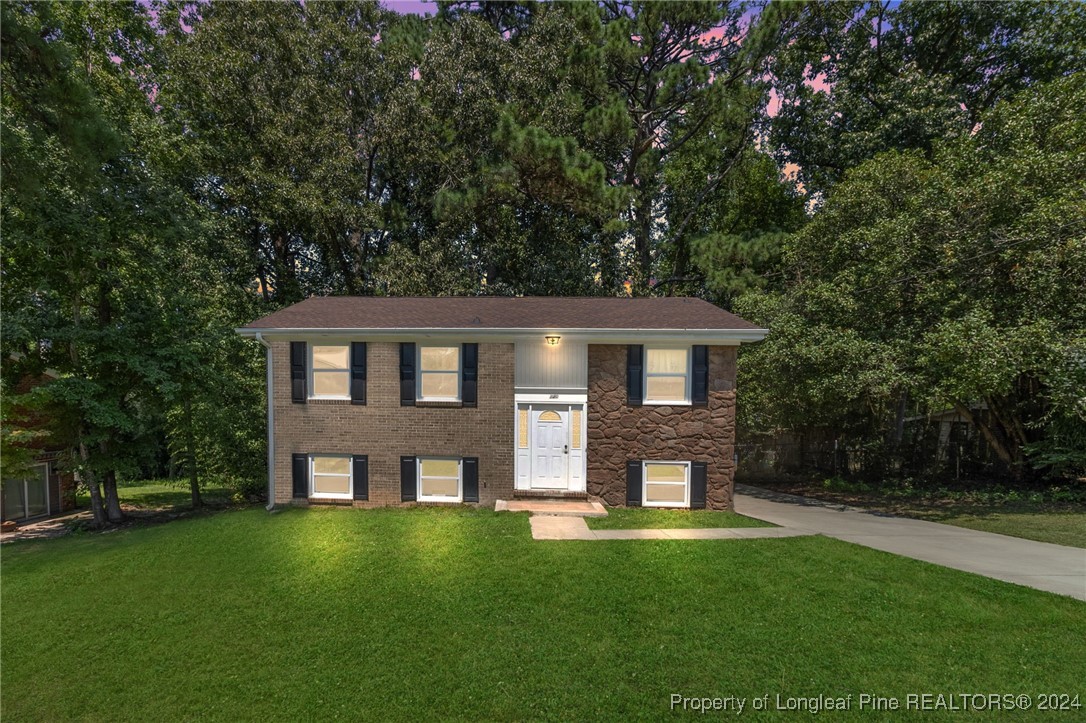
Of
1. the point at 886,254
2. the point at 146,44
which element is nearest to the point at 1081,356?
the point at 886,254

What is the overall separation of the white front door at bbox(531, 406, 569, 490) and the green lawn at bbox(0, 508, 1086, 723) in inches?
119

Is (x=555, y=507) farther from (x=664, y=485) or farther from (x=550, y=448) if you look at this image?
(x=664, y=485)

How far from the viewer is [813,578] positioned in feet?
21.6

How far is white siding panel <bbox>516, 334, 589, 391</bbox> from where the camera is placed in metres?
11.0

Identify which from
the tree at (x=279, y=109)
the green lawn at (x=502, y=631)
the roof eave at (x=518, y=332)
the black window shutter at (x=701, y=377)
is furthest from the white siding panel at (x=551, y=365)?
the tree at (x=279, y=109)

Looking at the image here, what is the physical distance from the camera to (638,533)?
344 inches

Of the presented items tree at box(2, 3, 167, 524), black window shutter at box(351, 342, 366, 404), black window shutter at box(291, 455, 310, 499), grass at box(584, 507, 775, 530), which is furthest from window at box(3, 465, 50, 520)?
grass at box(584, 507, 775, 530)

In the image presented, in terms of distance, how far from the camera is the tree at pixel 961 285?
10.1 meters

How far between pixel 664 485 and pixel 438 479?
581 cm

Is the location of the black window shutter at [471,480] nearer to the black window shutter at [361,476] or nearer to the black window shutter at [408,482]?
the black window shutter at [408,482]

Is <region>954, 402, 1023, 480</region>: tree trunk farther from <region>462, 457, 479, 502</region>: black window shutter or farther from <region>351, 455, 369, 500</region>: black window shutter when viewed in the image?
<region>351, 455, 369, 500</region>: black window shutter

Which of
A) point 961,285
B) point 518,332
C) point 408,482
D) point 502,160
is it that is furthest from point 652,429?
point 502,160

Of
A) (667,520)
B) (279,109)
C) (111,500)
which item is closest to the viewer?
(667,520)

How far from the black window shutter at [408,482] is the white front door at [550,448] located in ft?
10.1
